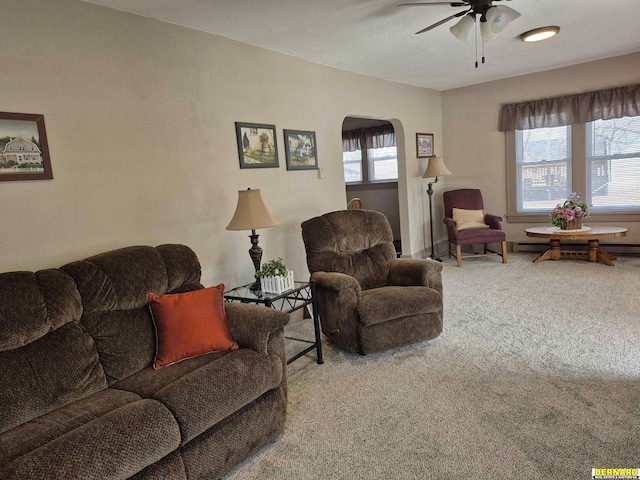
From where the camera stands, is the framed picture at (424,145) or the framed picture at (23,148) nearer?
the framed picture at (23,148)

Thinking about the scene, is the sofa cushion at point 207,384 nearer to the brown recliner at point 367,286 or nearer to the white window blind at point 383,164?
the brown recliner at point 367,286

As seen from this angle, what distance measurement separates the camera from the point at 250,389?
1913 mm

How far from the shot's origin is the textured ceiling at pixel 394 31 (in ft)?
9.36

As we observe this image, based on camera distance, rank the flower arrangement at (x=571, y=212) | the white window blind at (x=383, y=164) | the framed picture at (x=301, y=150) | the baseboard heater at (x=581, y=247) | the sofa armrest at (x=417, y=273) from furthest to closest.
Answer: the white window blind at (x=383, y=164) < the baseboard heater at (x=581, y=247) < the flower arrangement at (x=571, y=212) < the framed picture at (x=301, y=150) < the sofa armrest at (x=417, y=273)

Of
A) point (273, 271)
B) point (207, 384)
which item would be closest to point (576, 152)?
point (273, 271)

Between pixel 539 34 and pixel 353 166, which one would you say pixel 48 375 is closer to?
pixel 539 34

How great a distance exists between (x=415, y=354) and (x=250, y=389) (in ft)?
4.84

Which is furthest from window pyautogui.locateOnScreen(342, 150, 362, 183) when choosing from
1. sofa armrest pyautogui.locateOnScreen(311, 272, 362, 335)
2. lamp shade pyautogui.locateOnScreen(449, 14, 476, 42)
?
sofa armrest pyautogui.locateOnScreen(311, 272, 362, 335)

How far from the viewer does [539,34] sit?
3748 mm

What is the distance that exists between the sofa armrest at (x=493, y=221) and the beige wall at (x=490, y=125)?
48 cm

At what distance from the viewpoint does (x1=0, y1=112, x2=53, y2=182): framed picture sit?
7.18ft

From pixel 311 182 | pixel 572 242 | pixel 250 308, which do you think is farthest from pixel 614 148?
pixel 250 308

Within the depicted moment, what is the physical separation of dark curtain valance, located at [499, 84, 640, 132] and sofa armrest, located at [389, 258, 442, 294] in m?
3.55

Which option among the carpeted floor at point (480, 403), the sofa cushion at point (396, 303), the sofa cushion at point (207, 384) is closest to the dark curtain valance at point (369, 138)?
the carpeted floor at point (480, 403)
